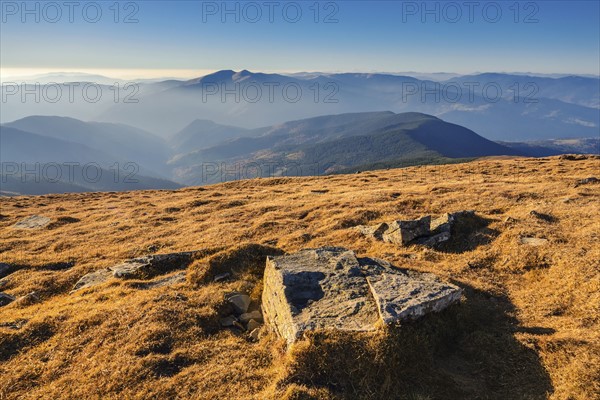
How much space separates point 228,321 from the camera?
14.2 m

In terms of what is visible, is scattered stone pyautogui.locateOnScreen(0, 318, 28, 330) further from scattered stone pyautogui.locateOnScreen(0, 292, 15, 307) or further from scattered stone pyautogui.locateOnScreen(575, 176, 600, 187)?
scattered stone pyautogui.locateOnScreen(575, 176, 600, 187)

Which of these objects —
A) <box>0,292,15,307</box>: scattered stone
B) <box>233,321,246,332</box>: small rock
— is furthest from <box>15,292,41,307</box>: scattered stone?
<box>233,321,246,332</box>: small rock

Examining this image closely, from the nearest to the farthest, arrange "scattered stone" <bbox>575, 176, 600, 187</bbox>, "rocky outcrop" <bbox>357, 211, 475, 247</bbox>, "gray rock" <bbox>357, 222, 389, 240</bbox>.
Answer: "rocky outcrop" <bbox>357, 211, 475, 247</bbox> → "gray rock" <bbox>357, 222, 389, 240</bbox> → "scattered stone" <bbox>575, 176, 600, 187</bbox>

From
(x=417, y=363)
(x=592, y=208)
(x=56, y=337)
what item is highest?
(x=592, y=208)

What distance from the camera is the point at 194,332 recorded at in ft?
42.9

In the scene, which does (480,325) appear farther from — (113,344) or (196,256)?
(196,256)

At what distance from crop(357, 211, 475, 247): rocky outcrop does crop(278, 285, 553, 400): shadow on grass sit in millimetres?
9698

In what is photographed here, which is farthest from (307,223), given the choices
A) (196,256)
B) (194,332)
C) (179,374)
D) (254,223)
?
(179,374)

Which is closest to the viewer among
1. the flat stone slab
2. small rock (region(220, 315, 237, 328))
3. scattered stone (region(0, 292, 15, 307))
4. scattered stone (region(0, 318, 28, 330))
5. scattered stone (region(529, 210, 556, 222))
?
the flat stone slab

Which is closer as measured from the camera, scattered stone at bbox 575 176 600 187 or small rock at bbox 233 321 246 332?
small rock at bbox 233 321 246 332

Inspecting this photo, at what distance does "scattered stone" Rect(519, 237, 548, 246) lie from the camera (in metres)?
19.0

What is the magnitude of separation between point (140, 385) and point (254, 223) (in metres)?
22.1

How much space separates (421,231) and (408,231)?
2.97ft

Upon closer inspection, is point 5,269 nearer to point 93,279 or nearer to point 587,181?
point 93,279
